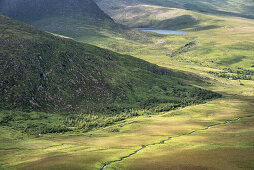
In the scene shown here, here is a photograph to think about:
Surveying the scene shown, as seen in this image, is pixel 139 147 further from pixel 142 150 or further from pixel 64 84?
pixel 64 84

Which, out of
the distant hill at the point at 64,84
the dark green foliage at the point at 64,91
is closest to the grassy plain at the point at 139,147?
the dark green foliage at the point at 64,91

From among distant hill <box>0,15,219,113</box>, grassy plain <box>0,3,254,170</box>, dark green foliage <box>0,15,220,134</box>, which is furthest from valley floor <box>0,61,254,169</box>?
distant hill <box>0,15,219,113</box>

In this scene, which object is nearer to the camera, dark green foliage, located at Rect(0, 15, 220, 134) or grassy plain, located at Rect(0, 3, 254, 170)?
grassy plain, located at Rect(0, 3, 254, 170)

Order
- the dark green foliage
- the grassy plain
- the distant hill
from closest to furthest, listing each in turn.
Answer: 1. the grassy plain
2. the dark green foliage
3. the distant hill

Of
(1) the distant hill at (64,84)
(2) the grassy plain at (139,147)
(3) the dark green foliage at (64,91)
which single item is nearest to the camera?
(2) the grassy plain at (139,147)

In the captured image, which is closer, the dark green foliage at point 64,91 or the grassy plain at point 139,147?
the grassy plain at point 139,147

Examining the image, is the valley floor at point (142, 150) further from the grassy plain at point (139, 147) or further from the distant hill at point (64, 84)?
the distant hill at point (64, 84)

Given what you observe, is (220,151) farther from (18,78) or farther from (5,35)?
(5,35)

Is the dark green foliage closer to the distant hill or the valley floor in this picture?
the distant hill
